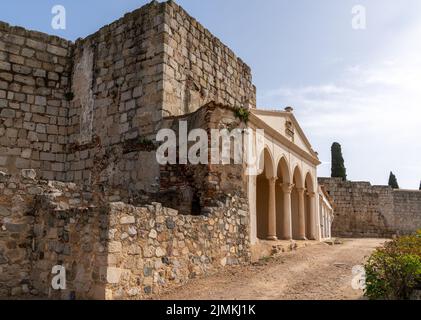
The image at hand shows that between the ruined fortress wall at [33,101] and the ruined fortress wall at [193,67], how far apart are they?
3808 mm

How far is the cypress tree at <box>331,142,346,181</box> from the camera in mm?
33812

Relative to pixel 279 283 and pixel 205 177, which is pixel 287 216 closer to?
pixel 205 177

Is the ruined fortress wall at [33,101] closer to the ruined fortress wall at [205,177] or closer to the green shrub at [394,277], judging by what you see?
the ruined fortress wall at [205,177]

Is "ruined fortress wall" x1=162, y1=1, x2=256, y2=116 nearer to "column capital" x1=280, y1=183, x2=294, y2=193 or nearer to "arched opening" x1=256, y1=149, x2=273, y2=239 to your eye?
"arched opening" x1=256, y1=149, x2=273, y2=239

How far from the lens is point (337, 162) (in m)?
34.0

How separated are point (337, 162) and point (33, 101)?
27221 mm

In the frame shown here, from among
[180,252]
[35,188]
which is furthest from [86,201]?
[180,252]

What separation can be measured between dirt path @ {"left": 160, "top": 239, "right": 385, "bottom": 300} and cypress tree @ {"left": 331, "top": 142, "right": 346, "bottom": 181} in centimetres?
2455

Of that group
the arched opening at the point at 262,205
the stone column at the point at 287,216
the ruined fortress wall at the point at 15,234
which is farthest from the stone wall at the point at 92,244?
the arched opening at the point at 262,205

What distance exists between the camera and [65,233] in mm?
6469

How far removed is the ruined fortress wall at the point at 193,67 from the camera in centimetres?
1106

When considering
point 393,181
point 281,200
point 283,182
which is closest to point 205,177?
point 283,182
